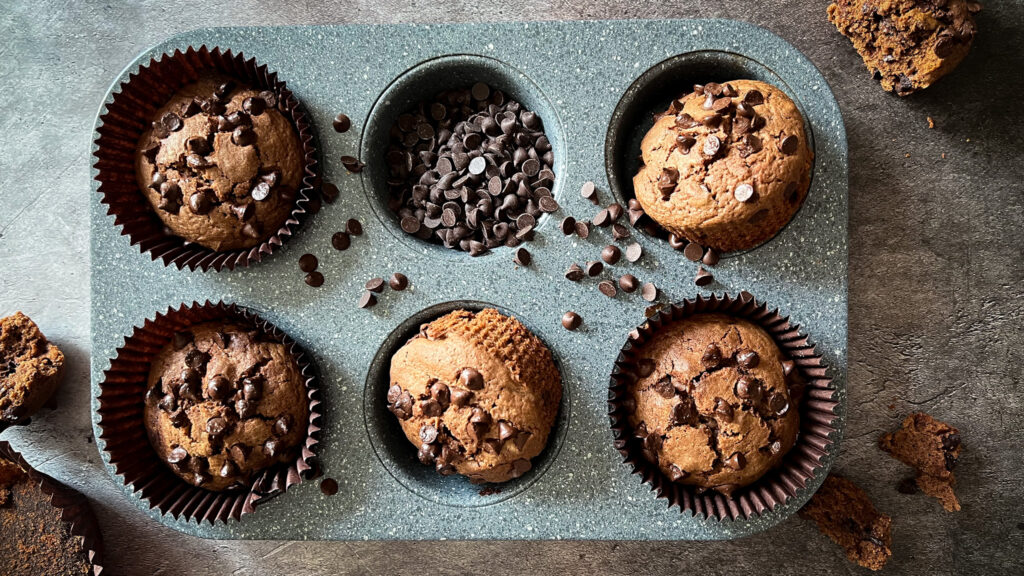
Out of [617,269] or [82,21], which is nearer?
[617,269]

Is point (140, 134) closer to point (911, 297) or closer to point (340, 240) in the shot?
point (340, 240)

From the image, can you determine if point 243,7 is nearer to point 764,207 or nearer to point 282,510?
point 282,510

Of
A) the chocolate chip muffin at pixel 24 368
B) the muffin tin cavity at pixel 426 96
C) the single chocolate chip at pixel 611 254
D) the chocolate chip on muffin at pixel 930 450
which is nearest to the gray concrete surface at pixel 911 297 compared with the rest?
the chocolate chip on muffin at pixel 930 450

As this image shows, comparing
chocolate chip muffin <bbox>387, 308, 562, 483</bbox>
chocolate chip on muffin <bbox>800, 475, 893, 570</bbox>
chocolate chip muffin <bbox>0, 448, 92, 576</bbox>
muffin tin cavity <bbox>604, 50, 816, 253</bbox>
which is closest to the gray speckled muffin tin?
muffin tin cavity <bbox>604, 50, 816, 253</bbox>

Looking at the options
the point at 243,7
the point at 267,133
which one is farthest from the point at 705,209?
the point at 243,7

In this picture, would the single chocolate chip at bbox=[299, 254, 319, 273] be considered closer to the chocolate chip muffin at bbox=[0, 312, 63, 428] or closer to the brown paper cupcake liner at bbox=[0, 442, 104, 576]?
the chocolate chip muffin at bbox=[0, 312, 63, 428]

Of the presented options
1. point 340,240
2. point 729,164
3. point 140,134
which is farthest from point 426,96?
point 729,164

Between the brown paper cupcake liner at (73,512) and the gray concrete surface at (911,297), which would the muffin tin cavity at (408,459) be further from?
the brown paper cupcake liner at (73,512)
